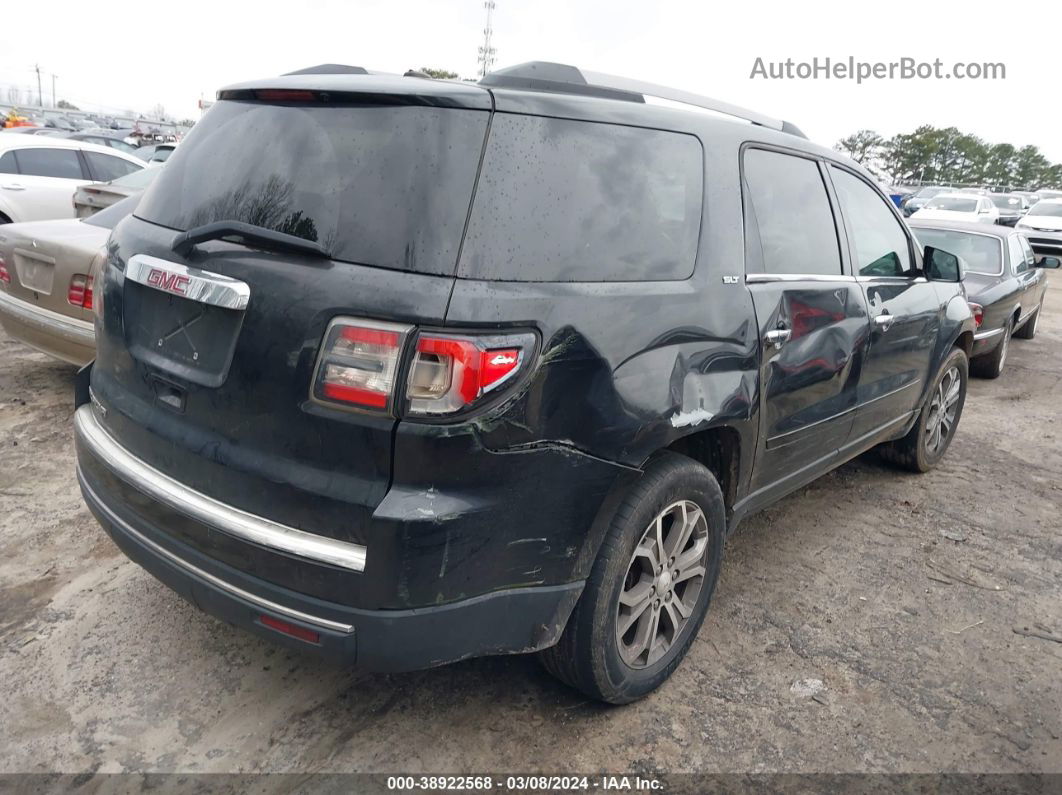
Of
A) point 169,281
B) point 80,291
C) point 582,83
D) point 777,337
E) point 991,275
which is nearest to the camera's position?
point 169,281

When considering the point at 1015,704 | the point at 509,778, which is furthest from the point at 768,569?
the point at 509,778

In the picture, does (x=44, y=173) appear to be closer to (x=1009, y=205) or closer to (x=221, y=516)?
(x=221, y=516)

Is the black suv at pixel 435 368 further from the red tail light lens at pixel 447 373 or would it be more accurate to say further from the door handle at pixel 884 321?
the door handle at pixel 884 321

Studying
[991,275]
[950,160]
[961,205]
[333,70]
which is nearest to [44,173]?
[333,70]

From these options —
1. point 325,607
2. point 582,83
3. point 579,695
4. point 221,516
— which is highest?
point 582,83

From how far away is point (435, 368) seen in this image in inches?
75.3

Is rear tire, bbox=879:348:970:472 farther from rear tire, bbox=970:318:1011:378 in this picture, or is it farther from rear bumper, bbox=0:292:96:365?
rear bumper, bbox=0:292:96:365

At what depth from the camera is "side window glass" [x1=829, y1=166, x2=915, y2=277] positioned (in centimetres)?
366

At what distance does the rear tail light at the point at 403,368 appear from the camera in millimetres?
1902

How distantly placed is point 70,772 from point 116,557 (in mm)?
1268

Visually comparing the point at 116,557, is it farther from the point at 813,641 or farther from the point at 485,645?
the point at 813,641

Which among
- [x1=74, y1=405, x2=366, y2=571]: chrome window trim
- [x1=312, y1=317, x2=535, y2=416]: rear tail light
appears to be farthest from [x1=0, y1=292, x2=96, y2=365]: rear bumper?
[x1=312, y1=317, x2=535, y2=416]: rear tail light

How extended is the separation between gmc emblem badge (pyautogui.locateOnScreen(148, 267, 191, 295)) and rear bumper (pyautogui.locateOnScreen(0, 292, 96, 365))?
2.70m

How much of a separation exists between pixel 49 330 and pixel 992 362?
8073 mm
